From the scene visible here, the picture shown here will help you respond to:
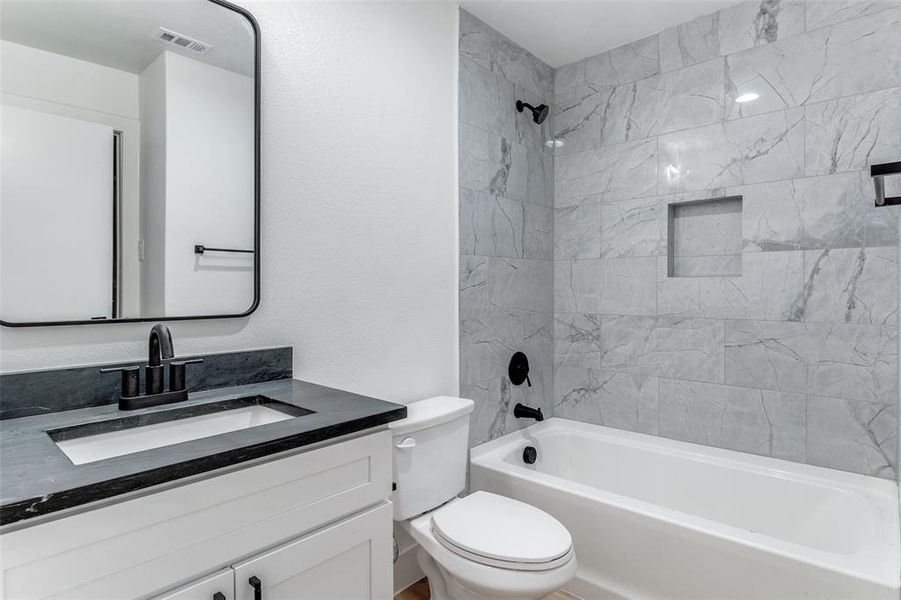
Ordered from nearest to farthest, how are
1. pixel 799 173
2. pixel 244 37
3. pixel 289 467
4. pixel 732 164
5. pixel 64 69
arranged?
pixel 289 467 → pixel 64 69 → pixel 244 37 → pixel 799 173 → pixel 732 164

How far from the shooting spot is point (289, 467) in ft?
3.39

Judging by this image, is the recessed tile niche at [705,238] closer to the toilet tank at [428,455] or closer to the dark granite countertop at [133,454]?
the toilet tank at [428,455]

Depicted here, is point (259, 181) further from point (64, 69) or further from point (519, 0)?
point (519, 0)

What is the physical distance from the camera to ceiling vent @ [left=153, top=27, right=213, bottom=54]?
1.40m

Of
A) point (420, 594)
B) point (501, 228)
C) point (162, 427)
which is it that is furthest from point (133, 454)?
point (501, 228)

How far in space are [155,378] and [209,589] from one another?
0.58 meters

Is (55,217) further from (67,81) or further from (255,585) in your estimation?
(255,585)

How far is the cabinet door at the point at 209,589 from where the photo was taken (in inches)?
34.7

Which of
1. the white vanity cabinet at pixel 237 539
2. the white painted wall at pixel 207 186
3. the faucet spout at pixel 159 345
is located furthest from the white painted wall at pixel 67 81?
the white vanity cabinet at pixel 237 539

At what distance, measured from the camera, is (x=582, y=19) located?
2.42 meters

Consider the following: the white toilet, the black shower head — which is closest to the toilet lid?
the white toilet

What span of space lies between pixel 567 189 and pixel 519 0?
101 cm

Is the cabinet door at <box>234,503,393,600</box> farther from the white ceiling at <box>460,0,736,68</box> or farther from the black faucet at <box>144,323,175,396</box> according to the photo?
the white ceiling at <box>460,0,736,68</box>

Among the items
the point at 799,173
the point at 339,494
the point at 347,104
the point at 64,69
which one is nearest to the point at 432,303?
the point at 347,104
